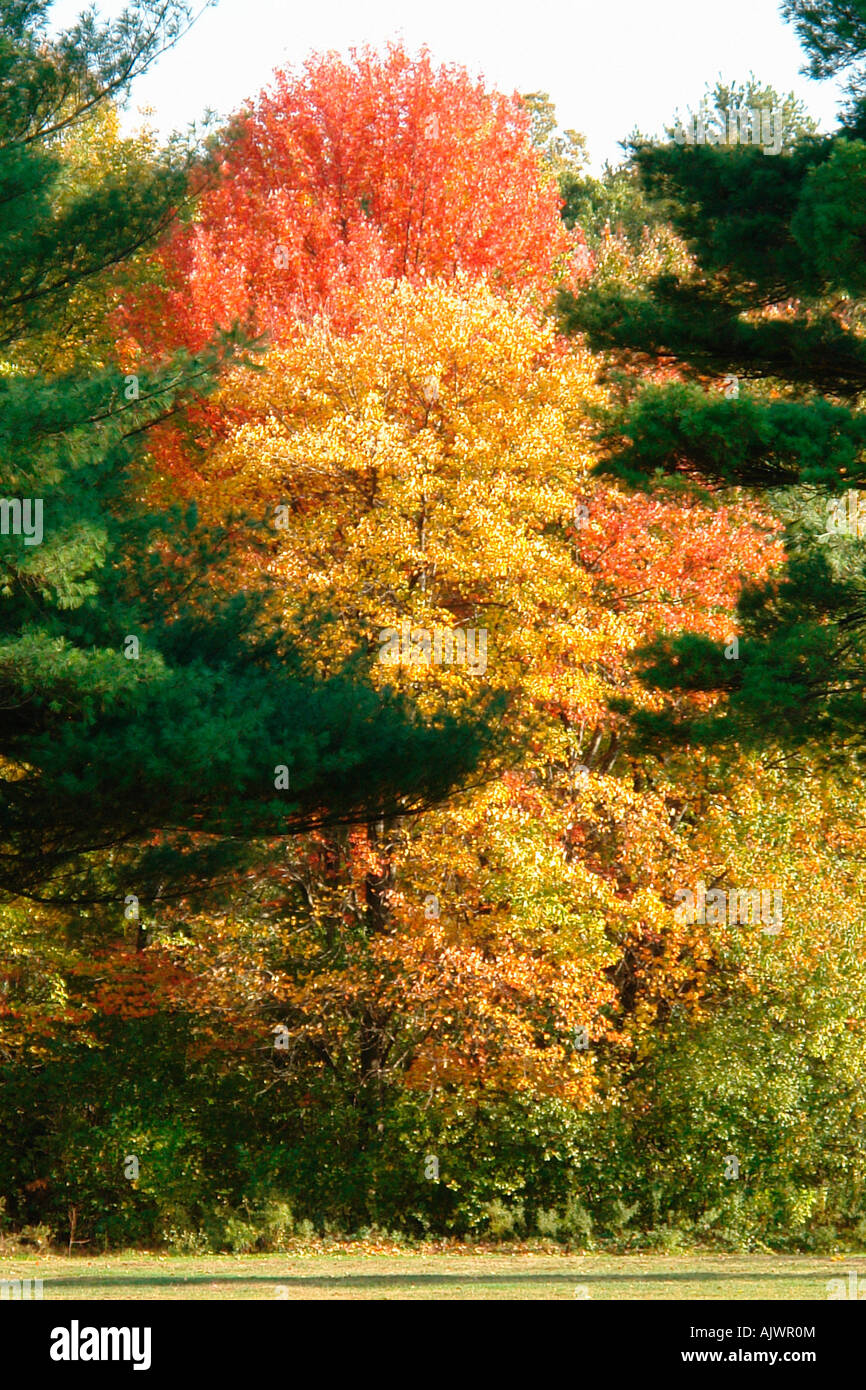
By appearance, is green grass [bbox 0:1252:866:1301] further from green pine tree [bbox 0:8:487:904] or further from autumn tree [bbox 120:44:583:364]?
autumn tree [bbox 120:44:583:364]

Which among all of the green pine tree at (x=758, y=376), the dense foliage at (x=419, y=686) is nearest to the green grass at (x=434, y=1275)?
the dense foliage at (x=419, y=686)

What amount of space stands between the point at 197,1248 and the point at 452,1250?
334cm

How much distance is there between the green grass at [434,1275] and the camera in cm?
1260

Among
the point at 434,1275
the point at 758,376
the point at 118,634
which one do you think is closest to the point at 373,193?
the point at 758,376

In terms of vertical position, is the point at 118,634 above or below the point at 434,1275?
above

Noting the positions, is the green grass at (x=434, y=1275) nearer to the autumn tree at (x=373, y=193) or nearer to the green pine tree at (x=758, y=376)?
the green pine tree at (x=758, y=376)

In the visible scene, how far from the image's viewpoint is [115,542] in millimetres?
12883

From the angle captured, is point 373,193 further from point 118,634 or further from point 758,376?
point 118,634

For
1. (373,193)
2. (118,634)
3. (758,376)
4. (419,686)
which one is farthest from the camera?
(373,193)

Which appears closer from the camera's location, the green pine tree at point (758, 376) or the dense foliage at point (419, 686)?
the green pine tree at point (758, 376)

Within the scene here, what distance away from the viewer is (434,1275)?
15.4 m

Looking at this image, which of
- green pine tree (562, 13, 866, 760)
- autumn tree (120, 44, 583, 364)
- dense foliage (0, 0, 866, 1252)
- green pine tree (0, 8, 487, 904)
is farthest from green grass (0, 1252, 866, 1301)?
autumn tree (120, 44, 583, 364)

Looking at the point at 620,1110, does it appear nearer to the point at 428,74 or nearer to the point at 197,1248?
the point at 197,1248

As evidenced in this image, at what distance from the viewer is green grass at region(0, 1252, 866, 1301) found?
41.3ft
